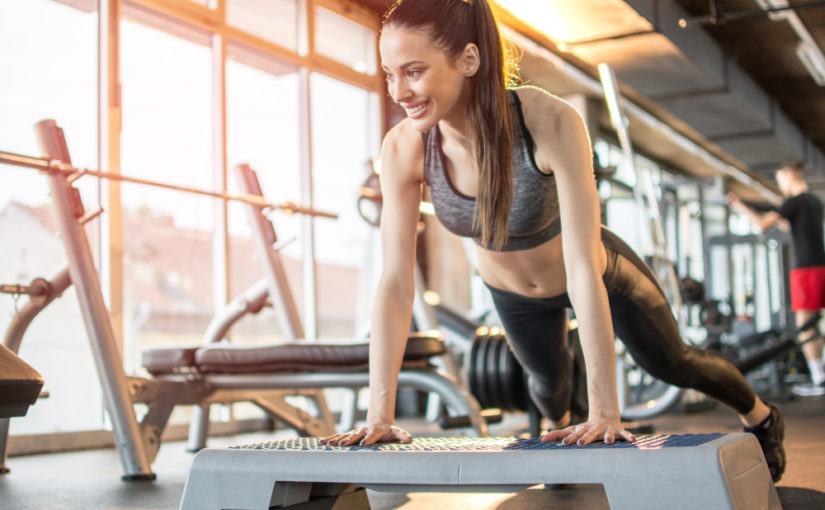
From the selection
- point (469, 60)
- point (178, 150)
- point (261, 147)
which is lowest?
point (469, 60)

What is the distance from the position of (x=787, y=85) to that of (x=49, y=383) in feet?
24.6

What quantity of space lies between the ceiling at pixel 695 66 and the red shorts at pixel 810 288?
5.55 ft

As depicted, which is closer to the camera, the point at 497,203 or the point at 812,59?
the point at 497,203

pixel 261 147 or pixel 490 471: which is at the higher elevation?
pixel 261 147

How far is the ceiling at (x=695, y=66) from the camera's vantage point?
5.46 m

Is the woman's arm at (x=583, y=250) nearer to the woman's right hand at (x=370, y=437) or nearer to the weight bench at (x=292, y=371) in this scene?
the woman's right hand at (x=370, y=437)

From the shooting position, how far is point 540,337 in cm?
191

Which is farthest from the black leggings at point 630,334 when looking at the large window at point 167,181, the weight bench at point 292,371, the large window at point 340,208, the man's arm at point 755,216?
the man's arm at point 755,216

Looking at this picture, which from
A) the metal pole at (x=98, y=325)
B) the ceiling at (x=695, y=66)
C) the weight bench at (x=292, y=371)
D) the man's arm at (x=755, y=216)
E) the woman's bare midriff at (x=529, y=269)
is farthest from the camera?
the man's arm at (x=755, y=216)

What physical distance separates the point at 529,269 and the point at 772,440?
0.77 m

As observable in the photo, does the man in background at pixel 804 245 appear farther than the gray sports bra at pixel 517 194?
Yes

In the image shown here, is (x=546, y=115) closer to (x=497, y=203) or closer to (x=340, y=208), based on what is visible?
(x=497, y=203)

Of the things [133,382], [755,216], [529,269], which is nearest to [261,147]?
[133,382]

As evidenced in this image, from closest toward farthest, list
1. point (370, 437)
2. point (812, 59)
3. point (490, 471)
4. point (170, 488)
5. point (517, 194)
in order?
point (490, 471)
point (370, 437)
point (517, 194)
point (170, 488)
point (812, 59)
